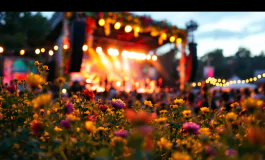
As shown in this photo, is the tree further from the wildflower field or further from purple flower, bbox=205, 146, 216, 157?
purple flower, bbox=205, 146, 216, 157

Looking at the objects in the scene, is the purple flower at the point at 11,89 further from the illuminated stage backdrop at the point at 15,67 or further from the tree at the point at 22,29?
the tree at the point at 22,29

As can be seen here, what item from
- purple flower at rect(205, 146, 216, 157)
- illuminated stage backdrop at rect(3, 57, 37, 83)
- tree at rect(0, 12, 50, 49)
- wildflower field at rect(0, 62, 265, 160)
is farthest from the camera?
tree at rect(0, 12, 50, 49)

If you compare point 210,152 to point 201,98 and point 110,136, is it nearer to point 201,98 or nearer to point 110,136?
point 110,136

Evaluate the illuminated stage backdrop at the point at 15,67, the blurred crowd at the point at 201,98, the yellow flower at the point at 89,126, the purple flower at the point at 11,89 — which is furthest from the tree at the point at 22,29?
the yellow flower at the point at 89,126

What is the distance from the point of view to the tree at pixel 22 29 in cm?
1920

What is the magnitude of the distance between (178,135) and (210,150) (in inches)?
31.4

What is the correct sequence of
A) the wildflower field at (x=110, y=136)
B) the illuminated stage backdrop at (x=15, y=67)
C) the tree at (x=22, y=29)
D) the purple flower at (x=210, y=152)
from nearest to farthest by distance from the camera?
1. the wildflower field at (x=110, y=136)
2. the purple flower at (x=210, y=152)
3. the illuminated stage backdrop at (x=15, y=67)
4. the tree at (x=22, y=29)

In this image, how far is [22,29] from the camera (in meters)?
22.2

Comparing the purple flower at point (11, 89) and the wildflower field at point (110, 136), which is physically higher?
the purple flower at point (11, 89)

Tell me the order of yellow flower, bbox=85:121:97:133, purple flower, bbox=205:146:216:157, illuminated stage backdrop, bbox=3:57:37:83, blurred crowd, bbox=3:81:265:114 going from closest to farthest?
1. purple flower, bbox=205:146:216:157
2. yellow flower, bbox=85:121:97:133
3. blurred crowd, bbox=3:81:265:114
4. illuminated stage backdrop, bbox=3:57:37:83

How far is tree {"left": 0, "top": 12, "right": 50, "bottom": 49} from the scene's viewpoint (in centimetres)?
1920

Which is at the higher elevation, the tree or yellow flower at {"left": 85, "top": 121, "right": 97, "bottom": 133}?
the tree

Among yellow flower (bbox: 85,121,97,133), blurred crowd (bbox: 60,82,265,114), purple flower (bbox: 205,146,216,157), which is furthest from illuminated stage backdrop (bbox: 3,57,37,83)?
purple flower (bbox: 205,146,216,157)

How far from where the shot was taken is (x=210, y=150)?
845 mm
